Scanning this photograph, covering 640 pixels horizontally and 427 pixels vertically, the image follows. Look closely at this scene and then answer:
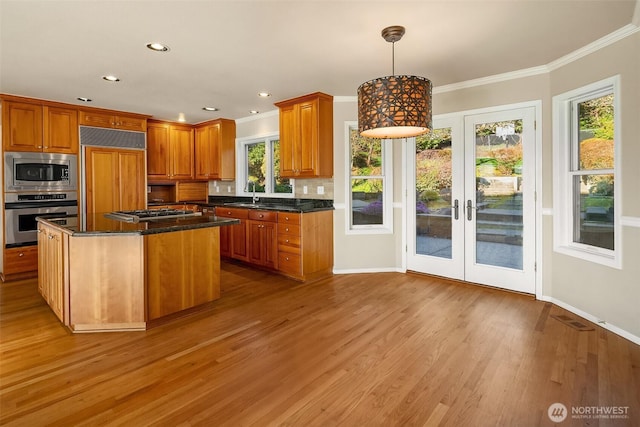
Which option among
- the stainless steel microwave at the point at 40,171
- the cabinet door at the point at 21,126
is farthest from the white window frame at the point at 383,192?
the cabinet door at the point at 21,126

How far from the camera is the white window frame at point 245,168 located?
18.3ft

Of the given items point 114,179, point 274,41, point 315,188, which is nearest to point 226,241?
point 315,188

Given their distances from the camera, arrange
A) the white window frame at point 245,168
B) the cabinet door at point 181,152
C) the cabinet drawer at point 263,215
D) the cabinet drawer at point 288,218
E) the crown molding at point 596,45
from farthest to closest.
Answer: the cabinet door at point 181,152
the white window frame at point 245,168
the cabinet drawer at point 263,215
the cabinet drawer at point 288,218
the crown molding at point 596,45

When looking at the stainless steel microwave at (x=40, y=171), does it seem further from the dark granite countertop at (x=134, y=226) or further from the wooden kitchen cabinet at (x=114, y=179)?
the dark granite countertop at (x=134, y=226)

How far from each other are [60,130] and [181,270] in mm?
3349

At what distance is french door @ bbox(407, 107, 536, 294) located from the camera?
12.1 feet

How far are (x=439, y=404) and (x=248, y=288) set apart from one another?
103 inches

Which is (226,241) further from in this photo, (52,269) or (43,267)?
(52,269)

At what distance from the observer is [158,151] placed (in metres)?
6.05

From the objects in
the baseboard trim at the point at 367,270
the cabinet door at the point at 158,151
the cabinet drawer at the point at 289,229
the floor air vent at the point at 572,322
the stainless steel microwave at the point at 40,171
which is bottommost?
the floor air vent at the point at 572,322

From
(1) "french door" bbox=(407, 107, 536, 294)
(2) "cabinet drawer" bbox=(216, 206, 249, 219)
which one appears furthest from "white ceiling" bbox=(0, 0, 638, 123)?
(2) "cabinet drawer" bbox=(216, 206, 249, 219)

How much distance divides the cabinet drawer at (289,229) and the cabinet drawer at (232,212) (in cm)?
75

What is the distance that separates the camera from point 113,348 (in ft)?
8.38

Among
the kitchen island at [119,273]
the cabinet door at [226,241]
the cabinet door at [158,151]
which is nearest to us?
the kitchen island at [119,273]
